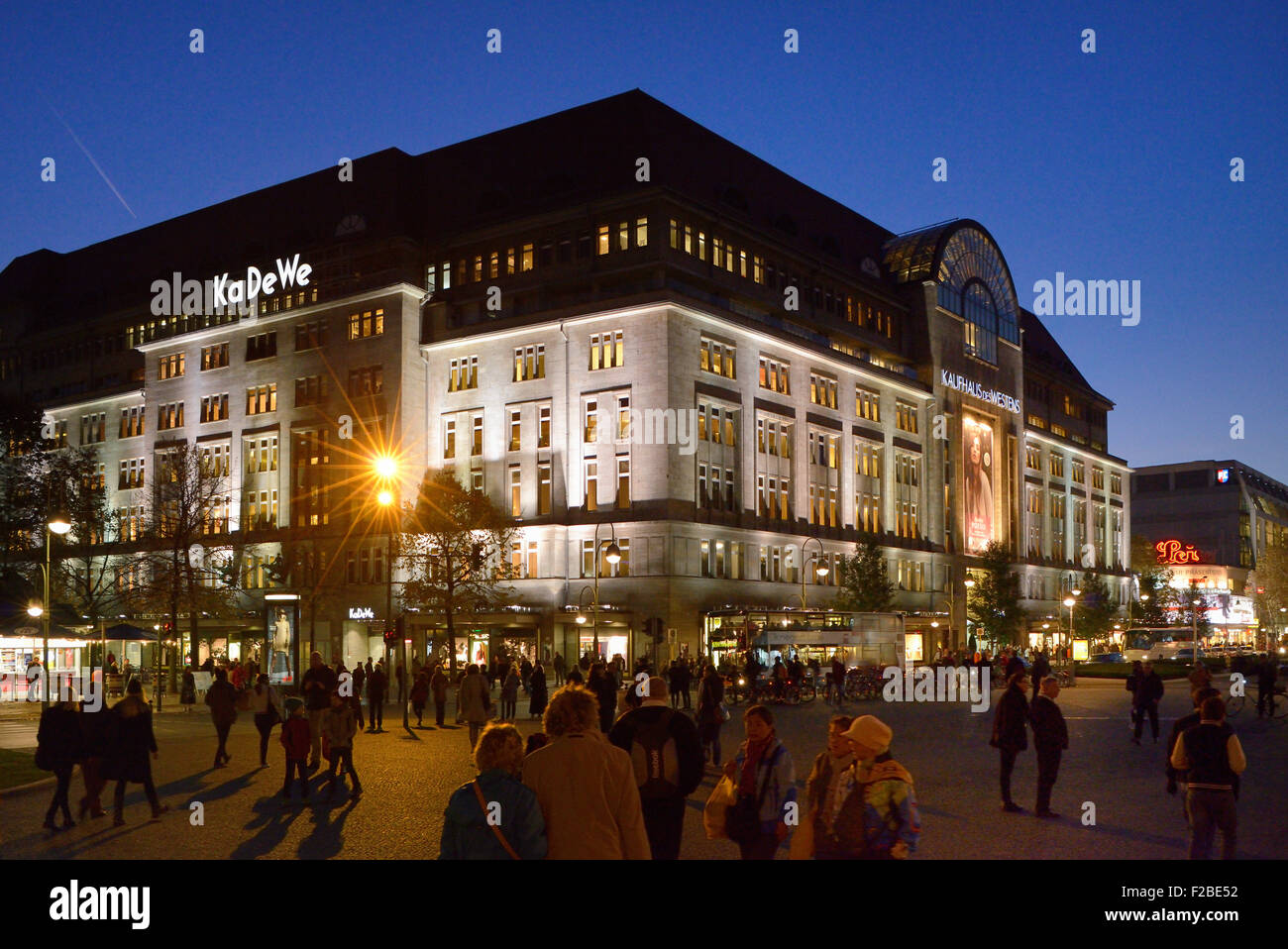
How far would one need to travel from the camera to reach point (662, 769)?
8.91m

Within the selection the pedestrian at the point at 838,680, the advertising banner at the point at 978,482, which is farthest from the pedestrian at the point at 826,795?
the advertising banner at the point at 978,482

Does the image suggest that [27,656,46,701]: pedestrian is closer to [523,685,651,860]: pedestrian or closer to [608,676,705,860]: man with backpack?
[608,676,705,860]: man with backpack

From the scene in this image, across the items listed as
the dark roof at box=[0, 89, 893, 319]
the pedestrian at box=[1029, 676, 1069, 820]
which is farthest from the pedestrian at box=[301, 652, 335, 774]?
the dark roof at box=[0, 89, 893, 319]

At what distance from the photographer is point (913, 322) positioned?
3467 inches

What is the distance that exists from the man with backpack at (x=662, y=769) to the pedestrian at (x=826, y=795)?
144 cm

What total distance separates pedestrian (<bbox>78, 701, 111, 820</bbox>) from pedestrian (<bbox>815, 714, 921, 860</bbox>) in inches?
474

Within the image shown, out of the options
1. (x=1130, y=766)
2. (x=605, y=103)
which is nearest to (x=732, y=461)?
(x=605, y=103)

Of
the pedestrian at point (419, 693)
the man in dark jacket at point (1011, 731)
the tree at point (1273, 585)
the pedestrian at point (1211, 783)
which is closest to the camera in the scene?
the pedestrian at point (1211, 783)

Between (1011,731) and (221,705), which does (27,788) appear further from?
(1011,731)

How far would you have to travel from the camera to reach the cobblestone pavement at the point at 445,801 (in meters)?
13.4

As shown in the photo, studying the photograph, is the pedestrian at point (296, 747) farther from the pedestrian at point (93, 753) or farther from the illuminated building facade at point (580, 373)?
the illuminated building facade at point (580, 373)

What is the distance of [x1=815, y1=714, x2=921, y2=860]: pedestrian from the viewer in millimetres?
7164

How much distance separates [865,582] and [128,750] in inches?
2282
